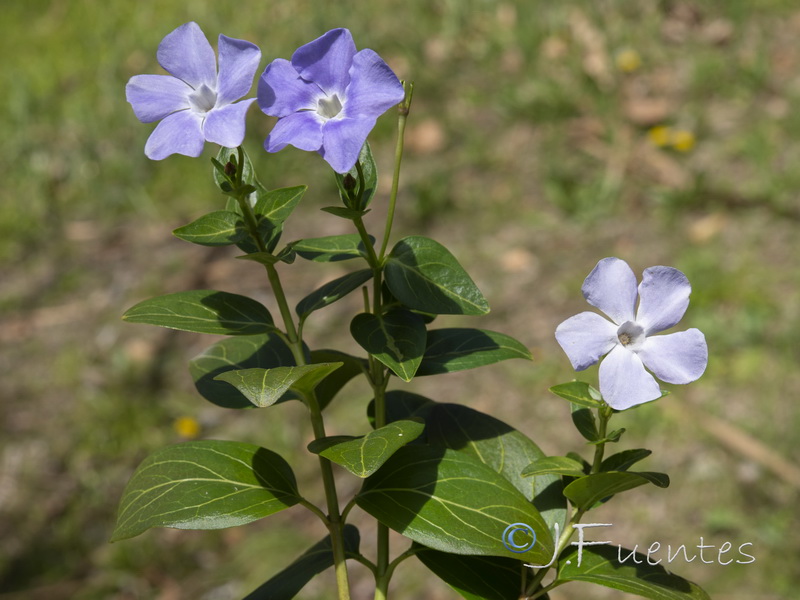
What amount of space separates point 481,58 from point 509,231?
93 cm

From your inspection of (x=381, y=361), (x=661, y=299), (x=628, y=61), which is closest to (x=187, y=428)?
(x=381, y=361)

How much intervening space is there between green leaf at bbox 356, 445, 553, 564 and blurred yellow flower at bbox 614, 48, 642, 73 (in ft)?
8.21

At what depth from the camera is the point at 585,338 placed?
2.24ft

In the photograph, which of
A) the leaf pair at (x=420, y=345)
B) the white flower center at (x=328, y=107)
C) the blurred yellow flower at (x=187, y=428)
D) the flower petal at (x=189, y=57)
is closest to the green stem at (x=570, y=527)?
the leaf pair at (x=420, y=345)

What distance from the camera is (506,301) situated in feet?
8.19

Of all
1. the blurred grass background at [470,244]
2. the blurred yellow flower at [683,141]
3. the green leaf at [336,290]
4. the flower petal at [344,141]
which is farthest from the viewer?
the blurred yellow flower at [683,141]

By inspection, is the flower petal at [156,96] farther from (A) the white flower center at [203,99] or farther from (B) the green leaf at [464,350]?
(B) the green leaf at [464,350]

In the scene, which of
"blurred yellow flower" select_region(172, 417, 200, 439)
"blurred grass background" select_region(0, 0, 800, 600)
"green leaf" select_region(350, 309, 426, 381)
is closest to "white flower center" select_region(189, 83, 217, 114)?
"green leaf" select_region(350, 309, 426, 381)

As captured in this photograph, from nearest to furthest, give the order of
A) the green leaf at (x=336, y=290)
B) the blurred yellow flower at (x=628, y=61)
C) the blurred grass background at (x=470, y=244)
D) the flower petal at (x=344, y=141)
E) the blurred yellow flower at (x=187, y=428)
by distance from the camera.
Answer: the flower petal at (x=344, y=141)
the green leaf at (x=336, y=290)
the blurred grass background at (x=470, y=244)
the blurred yellow flower at (x=187, y=428)
the blurred yellow flower at (x=628, y=61)

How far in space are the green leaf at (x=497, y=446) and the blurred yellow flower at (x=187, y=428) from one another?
1553 mm

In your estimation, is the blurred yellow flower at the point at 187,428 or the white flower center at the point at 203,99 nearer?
the white flower center at the point at 203,99

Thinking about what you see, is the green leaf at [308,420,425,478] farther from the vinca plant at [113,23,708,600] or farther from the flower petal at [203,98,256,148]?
the flower petal at [203,98,256,148]

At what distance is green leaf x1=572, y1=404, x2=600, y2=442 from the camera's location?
75 cm

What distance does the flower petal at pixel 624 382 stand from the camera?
0.67 metres
